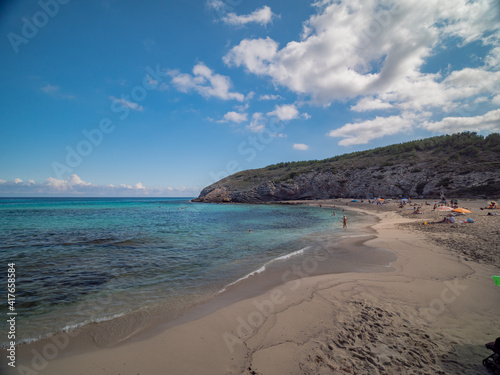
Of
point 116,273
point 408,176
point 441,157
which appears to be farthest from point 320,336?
point 441,157

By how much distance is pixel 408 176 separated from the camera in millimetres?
50031

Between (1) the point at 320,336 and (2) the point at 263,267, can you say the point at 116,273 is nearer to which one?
(2) the point at 263,267

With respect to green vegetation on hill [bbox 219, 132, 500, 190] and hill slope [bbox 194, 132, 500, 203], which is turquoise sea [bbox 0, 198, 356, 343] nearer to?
hill slope [bbox 194, 132, 500, 203]

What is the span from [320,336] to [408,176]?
58863mm

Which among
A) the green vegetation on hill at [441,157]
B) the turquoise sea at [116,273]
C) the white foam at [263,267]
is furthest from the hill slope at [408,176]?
the turquoise sea at [116,273]

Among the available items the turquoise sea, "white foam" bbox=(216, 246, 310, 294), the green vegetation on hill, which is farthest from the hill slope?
the turquoise sea

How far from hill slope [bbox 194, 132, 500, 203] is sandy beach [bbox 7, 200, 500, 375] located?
4505cm

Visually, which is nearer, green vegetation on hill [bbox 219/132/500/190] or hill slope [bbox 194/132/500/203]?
→ hill slope [bbox 194/132/500/203]

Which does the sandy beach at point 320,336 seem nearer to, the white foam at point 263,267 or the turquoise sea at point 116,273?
the turquoise sea at point 116,273

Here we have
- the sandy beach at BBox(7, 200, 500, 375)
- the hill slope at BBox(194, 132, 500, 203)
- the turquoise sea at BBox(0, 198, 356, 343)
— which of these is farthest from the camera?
the hill slope at BBox(194, 132, 500, 203)

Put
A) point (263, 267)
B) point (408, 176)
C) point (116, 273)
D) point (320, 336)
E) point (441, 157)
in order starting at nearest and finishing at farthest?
point (320, 336) < point (116, 273) < point (263, 267) < point (408, 176) < point (441, 157)

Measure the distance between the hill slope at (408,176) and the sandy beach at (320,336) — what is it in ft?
148

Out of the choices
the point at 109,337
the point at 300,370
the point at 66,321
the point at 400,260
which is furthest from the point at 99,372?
the point at 400,260

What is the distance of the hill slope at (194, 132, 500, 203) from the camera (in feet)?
132
